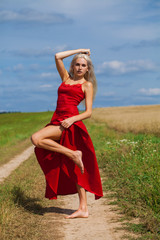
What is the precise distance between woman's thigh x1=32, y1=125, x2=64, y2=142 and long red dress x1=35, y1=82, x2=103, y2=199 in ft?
0.23

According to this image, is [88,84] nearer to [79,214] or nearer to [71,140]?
[71,140]

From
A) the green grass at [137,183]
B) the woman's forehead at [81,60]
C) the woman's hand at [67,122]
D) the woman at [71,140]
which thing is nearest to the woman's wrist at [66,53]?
the woman at [71,140]

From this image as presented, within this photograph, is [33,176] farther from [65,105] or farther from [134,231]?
[134,231]

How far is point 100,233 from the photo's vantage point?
5320 mm

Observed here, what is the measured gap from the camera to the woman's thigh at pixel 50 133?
5746mm

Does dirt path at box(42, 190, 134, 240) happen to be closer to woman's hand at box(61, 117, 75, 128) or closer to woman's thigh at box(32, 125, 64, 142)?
woman's thigh at box(32, 125, 64, 142)

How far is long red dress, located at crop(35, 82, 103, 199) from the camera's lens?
6.01 metres

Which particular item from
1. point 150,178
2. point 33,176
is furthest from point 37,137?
point 33,176

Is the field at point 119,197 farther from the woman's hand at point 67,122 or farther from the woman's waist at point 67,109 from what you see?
the woman's waist at point 67,109

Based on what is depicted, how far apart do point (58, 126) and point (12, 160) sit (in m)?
10.0

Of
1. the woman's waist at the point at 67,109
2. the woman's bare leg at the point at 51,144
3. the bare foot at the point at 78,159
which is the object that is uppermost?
the woman's waist at the point at 67,109

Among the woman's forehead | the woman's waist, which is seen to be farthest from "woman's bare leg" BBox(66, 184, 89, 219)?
the woman's forehead

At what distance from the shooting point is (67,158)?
242 inches

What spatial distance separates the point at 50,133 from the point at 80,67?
1217mm
